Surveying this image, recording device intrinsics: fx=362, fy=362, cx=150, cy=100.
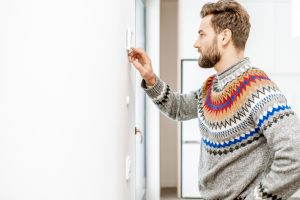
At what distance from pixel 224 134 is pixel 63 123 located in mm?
686

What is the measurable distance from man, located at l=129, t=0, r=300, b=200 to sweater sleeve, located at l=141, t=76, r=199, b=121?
77 millimetres

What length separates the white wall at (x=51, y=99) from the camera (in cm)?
67

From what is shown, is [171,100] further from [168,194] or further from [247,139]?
[168,194]

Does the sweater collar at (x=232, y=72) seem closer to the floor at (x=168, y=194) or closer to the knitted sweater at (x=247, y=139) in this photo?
the knitted sweater at (x=247, y=139)

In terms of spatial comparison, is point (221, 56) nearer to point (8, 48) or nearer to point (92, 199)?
point (92, 199)

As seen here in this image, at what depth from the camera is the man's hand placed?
1.46m

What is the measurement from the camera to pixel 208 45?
1388mm

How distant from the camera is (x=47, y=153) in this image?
2.34ft

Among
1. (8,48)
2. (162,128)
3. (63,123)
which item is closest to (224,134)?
(63,123)

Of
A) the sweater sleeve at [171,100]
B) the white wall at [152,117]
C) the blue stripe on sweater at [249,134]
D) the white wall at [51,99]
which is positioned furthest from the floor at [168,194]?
the white wall at [51,99]

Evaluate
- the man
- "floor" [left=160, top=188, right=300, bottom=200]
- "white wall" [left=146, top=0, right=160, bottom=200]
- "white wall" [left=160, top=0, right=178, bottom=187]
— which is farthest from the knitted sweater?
"white wall" [left=160, top=0, right=178, bottom=187]

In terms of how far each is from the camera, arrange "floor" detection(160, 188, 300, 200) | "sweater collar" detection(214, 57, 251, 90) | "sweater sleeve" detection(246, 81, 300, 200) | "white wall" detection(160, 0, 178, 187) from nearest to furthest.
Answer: "sweater sleeve" detection(246, 81, 300, 200)
"sweater collar" detection(214, 57, 251, 90)
"floor" detection(160, 188, 300, 200)
"white wall" detection(160, 0, 178, 187)

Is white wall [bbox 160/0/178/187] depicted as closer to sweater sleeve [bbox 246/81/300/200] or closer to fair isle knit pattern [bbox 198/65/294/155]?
fair isle knit pattern [bbox 198/65/294/155]

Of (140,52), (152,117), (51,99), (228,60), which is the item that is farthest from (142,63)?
(152,117)
